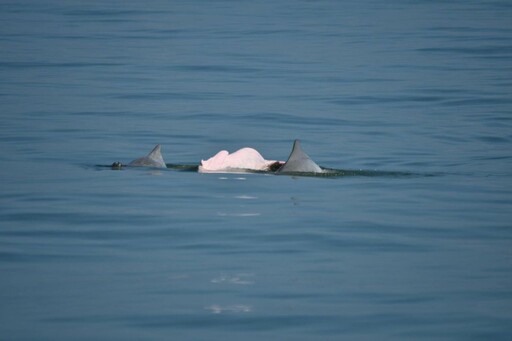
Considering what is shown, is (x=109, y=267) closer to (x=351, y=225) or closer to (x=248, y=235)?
(x=248, y=235)

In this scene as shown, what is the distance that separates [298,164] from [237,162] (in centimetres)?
78

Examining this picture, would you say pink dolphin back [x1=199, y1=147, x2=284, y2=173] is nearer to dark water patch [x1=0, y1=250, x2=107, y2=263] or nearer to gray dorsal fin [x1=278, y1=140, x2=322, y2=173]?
gray dorsal fin [x1=278, y1=140, x2=322, y2=173]

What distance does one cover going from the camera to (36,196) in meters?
15.5

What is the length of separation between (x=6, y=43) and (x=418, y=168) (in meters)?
26.7

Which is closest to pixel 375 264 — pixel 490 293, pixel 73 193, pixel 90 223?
pixel 490 293

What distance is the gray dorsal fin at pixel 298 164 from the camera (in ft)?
53.5

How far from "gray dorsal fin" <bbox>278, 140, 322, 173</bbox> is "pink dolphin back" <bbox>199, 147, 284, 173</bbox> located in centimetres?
31

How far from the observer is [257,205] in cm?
1487

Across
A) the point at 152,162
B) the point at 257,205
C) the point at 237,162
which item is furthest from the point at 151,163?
the point at 257,205

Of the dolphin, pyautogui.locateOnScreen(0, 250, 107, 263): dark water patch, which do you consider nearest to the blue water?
pyautogui.locateOnScreen(0, 250, 107, 263): dark water patch

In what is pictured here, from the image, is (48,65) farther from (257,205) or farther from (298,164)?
(257,205)

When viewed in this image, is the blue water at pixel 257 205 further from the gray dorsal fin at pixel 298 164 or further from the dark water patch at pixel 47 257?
the gray dorsal fin at pixel 298 164

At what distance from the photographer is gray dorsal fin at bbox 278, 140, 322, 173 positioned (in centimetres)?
1631

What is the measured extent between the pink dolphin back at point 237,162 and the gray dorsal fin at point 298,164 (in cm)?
31
